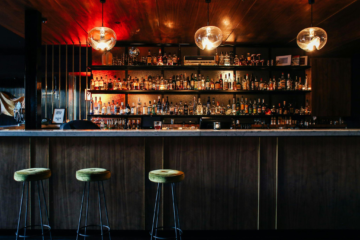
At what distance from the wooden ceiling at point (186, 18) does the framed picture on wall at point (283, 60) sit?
13.0 inches

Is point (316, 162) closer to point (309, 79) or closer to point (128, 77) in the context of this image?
point (309, 79)

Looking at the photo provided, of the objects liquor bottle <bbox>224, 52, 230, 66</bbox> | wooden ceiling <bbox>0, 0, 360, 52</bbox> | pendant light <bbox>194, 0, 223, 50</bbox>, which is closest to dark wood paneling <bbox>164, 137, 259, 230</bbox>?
pendant light <bbox>194, 0, 223, 50</bbox>

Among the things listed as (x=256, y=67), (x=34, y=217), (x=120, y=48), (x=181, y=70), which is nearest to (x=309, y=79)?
(x=256, y=67)

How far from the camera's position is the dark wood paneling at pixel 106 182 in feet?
8.43

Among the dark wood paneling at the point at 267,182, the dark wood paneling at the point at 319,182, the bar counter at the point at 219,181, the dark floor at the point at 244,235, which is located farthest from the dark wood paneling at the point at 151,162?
the dark wood paneling at the point at 319,182

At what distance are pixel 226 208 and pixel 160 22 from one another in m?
2.97

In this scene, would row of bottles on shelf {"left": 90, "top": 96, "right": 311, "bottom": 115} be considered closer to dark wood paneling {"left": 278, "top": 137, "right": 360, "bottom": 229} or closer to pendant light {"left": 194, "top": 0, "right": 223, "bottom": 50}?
pendant light {"left": 194, "top": 0, "right": 223, "bottom": 50}

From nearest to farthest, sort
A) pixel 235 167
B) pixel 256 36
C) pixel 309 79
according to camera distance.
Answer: pixel 235 167, pixel 256 36, pixel 309 79

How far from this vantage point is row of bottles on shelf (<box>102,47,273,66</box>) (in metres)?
4.85

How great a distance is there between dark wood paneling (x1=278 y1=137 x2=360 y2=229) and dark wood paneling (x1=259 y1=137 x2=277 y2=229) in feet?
0.24

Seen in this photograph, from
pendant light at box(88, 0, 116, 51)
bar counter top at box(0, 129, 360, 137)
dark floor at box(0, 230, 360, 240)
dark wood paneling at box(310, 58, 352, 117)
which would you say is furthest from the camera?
dark wood paneling at box(310, 58, 352, 117)

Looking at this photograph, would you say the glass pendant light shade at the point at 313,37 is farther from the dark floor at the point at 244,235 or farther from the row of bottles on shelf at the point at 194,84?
the dark floor at the point at 244,235

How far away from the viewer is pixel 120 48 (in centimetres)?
508

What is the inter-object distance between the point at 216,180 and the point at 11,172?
7.09 ft
